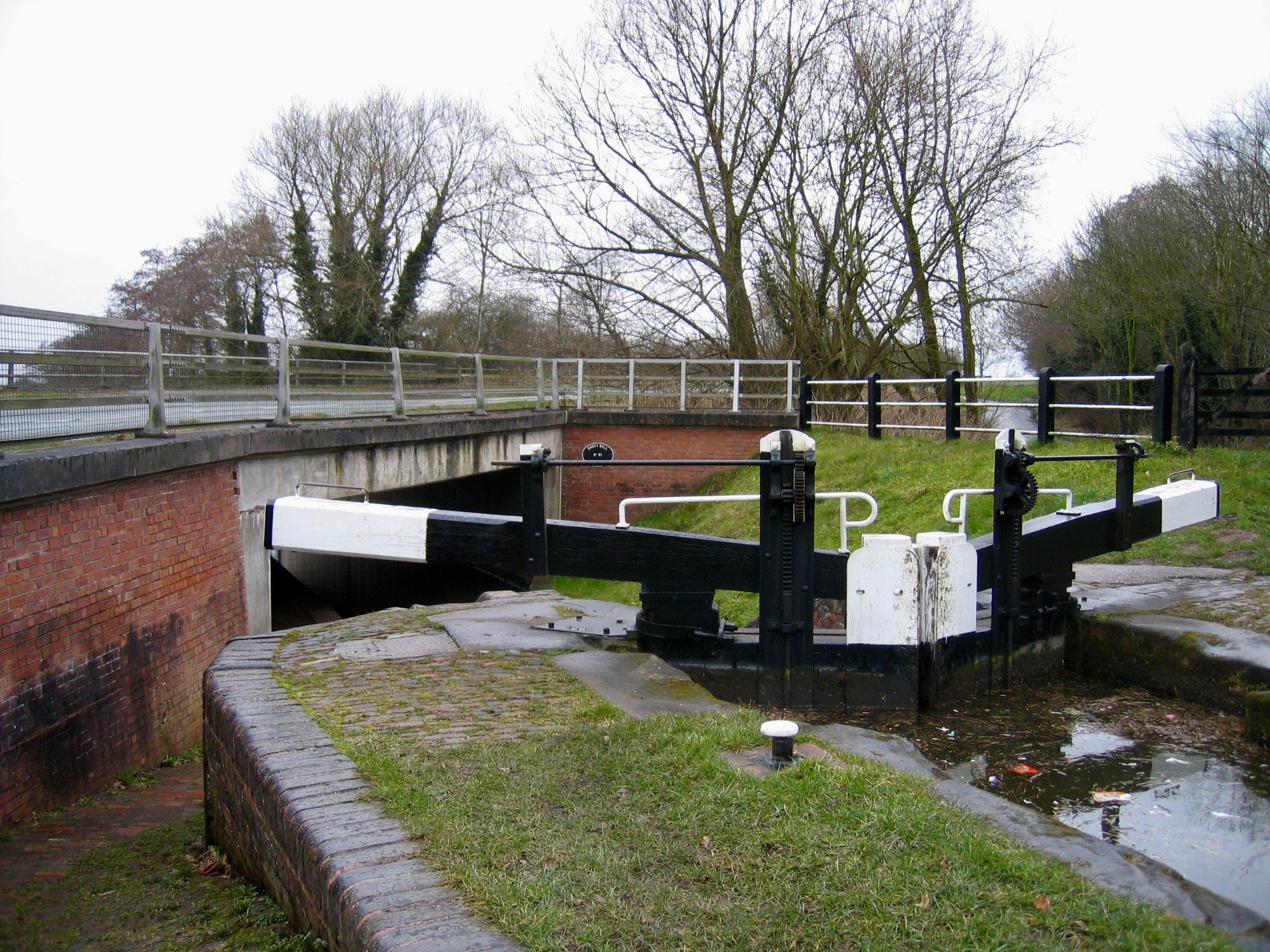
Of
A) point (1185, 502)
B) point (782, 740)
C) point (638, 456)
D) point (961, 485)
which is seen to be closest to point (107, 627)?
point (782, 740)

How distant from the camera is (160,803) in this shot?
5996mm

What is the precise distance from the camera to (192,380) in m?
8.22

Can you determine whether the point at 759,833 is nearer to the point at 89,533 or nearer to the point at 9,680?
the point at 9,680

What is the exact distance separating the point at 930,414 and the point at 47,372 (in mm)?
15775

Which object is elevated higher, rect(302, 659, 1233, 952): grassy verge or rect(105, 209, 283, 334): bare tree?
rect(105, 209, 283, 334): bare tree

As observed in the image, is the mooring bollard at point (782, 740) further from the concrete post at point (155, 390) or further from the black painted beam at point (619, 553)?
the concrete post at point (155, 390)

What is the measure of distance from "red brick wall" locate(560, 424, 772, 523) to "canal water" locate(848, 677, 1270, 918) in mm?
13407

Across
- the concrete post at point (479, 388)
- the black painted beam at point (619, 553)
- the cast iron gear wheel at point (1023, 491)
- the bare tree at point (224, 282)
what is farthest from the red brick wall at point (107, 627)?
the bare tree at point (224, 282)

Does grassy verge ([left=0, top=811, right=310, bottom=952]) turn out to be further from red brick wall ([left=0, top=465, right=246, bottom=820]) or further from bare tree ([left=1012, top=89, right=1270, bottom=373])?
bare tree ([left=1012, top=89, right=1270, bottom=373])

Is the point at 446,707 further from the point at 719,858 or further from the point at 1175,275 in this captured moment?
the point at 1175,275

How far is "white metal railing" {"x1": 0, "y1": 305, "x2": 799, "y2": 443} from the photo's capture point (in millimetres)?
5984

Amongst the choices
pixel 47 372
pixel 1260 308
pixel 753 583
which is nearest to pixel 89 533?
pixel 47 372

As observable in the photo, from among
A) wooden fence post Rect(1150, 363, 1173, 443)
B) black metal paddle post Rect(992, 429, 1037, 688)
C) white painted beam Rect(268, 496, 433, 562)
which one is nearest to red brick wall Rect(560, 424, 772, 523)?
wooden fence post Rect(1150, 363, 1173, 443)

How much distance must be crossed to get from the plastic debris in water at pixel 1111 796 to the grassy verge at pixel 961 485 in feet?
16.4
